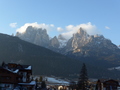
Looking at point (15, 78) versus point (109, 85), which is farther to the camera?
point (109, 85)

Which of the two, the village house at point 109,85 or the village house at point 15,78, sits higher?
the village house at point 15,78

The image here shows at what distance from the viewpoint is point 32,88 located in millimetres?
65438

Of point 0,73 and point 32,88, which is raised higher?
point 0,73

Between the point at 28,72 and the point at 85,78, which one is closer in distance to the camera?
the point at 28,72

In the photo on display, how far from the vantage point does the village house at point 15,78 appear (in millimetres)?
59719

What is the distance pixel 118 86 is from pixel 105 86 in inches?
226

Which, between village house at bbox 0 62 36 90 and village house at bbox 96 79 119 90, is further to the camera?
village house at bbox 96 79 119 90

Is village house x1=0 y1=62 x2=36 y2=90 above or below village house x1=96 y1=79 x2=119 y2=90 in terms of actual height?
above

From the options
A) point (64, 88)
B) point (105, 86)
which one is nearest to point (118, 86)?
point (105, 86)

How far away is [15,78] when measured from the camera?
61.3 meters

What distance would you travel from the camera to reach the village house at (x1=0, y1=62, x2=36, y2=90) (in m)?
59.7

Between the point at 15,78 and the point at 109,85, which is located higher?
the point at 15,78

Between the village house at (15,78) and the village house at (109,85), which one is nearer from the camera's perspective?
the village house at (15,78)

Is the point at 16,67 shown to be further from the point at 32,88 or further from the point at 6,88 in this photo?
the point at 6,88
